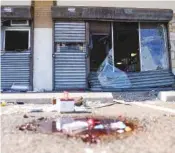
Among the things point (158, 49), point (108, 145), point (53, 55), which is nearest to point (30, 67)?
point (53, 55)

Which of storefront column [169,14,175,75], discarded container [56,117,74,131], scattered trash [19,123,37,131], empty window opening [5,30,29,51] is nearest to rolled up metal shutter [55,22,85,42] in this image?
empty window opening [5,30,29,51]

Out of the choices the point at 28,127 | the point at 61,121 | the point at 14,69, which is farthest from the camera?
the point at 14,69

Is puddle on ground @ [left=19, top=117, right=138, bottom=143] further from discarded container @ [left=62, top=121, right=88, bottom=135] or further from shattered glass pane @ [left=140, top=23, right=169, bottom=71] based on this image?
shattered glass pane @ [left=140, top=23, right=169, bottom=71]

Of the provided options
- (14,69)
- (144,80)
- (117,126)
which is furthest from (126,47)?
(117,126)

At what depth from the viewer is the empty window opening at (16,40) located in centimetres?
1079

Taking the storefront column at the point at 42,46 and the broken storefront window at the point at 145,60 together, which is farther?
the broken storefront window at the point at 145,60

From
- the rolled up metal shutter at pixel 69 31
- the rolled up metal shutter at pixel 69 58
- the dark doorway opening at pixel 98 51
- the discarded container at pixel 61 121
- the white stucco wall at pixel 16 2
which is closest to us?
the discarded container at pixel 61 121

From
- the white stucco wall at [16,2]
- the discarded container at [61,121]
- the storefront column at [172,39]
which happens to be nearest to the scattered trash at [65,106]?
the discarded container at [61,121]

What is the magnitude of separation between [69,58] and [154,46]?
303 centimetres

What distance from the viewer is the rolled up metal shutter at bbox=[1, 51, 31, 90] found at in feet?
34.5

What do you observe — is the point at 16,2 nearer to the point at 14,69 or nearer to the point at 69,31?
the point at 69,31

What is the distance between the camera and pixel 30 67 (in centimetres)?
1052

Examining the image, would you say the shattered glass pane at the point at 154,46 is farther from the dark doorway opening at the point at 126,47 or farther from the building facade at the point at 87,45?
the dark doorway opening at the point at 126,47

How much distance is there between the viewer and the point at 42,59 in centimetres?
1059
